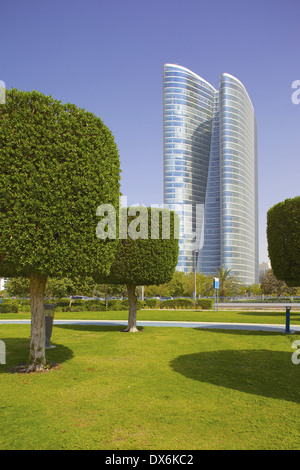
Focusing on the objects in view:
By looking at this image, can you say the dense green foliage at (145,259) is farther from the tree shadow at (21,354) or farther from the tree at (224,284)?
the tree at (224,284)

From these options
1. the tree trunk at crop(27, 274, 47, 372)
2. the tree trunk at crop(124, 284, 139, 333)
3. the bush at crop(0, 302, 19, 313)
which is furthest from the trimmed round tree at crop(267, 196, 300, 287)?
the bush at crop(0, 302, 19, 313)

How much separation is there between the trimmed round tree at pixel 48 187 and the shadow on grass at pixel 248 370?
12.9 feet

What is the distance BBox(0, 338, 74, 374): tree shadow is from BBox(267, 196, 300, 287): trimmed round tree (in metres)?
10.2

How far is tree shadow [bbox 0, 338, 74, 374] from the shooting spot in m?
9.54

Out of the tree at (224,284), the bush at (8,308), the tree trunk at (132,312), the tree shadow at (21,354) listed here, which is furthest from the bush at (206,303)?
the tree shadow at (21,354)

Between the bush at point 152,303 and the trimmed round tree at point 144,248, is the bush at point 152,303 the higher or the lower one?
the lower one

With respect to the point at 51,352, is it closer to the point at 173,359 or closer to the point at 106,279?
the point at 173,359

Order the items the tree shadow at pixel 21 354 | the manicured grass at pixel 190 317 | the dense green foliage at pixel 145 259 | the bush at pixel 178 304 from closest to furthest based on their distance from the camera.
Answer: the tree shadow at pixel 21 354 → the dense green foliage at pixel 145 259 → the manicured grass at pixel 190 317 → the bush at pixel 178 304

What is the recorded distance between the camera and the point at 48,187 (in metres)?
8.11

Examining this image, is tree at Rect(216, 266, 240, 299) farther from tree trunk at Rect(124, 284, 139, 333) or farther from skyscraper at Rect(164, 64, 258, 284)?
skyscraper at Rect(164, 64, 258, 284)

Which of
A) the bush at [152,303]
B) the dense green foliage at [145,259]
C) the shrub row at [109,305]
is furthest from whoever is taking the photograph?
the bush at [152,303]

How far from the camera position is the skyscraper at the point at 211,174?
478ft

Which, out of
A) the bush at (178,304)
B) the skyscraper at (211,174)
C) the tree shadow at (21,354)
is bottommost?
the bush at (178,304)

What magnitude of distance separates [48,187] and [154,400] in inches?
212
